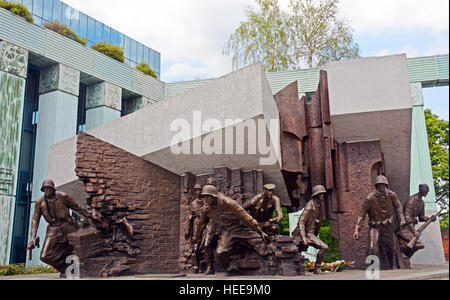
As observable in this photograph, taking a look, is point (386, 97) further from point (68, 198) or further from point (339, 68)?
point (68, 198)

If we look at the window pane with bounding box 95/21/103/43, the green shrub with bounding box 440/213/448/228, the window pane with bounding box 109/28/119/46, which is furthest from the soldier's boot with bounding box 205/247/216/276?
the window pane with bounding box 109/28/119/46

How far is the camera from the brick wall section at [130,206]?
948 cm

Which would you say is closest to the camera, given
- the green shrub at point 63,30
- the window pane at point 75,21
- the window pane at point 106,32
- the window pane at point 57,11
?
the green shrub at point 63,30

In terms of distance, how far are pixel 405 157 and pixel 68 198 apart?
779 centimetres

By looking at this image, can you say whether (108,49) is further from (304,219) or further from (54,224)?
(304,219)

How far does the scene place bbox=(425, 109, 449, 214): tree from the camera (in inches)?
906

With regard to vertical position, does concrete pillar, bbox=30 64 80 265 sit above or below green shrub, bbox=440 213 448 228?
above

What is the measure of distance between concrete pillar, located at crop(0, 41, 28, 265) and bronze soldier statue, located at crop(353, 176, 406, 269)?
12962 millimetres

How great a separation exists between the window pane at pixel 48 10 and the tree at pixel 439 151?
19986 millimetres

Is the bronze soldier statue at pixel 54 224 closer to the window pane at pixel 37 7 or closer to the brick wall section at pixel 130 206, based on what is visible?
the brick wall section at pixel 130 206

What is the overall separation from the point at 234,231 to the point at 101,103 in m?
14.2

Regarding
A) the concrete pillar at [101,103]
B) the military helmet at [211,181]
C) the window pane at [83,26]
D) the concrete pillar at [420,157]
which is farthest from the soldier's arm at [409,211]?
the window pane at [83,26]

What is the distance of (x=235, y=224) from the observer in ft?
26.3

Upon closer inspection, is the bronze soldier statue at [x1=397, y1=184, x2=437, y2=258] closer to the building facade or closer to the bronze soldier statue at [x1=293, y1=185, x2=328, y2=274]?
the bronze soldier statue at [x1=293, y1=185, x2=328, y2=274]
